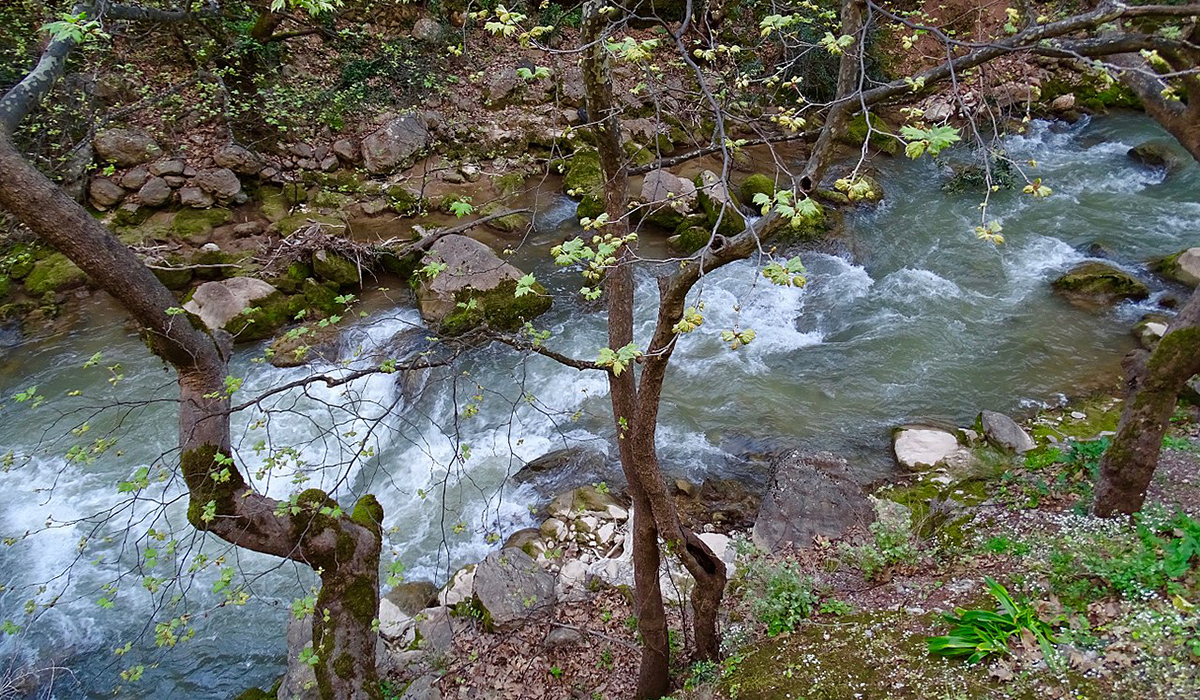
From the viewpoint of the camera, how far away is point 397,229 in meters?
Result: 11.6

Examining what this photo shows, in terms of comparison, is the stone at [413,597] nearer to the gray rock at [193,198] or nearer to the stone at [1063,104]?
the gray rock at [193,198]

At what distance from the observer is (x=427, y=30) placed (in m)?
13.9

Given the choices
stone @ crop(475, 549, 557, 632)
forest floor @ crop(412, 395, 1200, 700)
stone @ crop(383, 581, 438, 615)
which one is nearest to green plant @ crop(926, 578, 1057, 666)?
forest floor @ crop(412, 395, 1200, 700)

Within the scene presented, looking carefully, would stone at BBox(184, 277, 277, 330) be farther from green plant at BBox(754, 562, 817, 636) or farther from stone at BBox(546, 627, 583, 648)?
green plant at BBox(754, 562, 817, 636)

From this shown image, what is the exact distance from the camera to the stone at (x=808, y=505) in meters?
6.16

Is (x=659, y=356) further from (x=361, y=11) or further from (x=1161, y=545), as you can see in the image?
(x=361, y=11)

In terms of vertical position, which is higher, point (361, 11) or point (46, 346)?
point (361, 11)

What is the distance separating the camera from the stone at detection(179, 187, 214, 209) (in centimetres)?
1102

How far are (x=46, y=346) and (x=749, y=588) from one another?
10.4 metres

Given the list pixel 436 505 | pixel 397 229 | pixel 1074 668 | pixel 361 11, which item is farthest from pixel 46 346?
pixel 1074 668

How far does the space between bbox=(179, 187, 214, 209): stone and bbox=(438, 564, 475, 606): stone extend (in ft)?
29.1

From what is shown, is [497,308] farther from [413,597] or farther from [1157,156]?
[1157,156]

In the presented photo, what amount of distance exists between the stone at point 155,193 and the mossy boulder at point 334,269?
11.1 ft

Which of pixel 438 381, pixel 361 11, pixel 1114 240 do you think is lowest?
pixel 438 381
